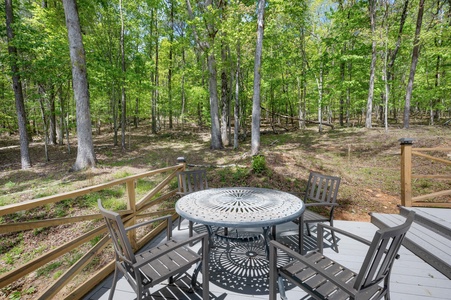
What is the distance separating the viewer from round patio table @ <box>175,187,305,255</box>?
6.45 feet

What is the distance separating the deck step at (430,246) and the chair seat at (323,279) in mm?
1468

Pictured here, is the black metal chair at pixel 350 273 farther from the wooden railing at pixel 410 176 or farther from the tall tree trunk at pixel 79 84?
the tall tree trunk at pixel 79 84

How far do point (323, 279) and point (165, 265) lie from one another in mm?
1306

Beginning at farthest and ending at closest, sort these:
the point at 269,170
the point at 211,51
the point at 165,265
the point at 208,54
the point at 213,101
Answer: the point at 213,101 → the point at 208,54 → the point at 211,51 → the point at 269,170 → the point at 165,265

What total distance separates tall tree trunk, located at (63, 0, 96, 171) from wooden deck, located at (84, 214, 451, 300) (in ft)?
21.2

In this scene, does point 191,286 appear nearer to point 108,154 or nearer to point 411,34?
point 108,154

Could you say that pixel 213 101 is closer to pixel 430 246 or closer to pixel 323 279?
pixel 430 246

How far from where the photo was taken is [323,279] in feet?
5.35

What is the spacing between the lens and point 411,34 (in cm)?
1209

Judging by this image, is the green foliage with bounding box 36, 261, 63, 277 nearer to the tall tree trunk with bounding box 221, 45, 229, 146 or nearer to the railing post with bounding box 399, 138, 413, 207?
the railing post with bounding box 399, 138, 413, 207

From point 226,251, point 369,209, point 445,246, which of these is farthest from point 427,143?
point 226,251

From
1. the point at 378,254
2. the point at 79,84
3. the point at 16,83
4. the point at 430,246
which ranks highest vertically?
the point at 16,83

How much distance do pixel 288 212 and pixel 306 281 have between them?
26.5 inches

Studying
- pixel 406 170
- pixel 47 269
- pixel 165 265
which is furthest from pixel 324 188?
pixel 47 269
